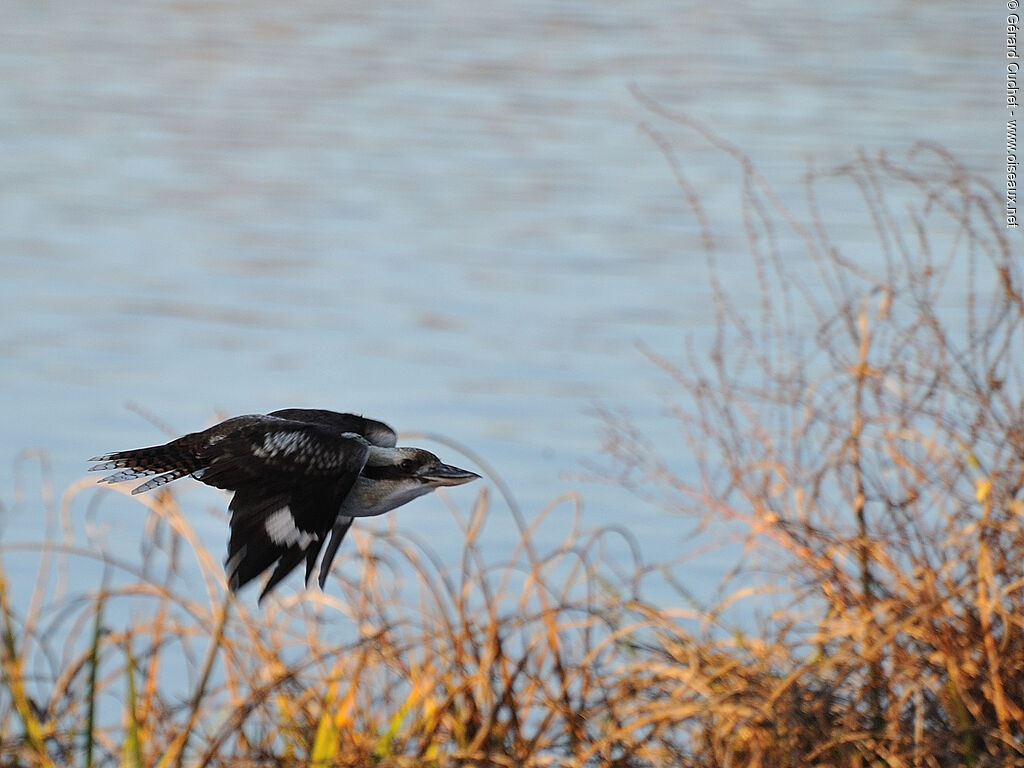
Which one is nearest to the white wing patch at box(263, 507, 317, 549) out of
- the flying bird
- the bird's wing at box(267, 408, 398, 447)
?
the flying bird

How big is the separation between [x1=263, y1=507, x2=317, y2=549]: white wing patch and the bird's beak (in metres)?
0.16

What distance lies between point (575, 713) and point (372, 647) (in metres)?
0.48

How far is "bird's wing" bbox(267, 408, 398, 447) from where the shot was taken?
1.89m

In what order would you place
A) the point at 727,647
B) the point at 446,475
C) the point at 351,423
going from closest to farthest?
the point at 446,475, the point at 351,423, the point at 727,647

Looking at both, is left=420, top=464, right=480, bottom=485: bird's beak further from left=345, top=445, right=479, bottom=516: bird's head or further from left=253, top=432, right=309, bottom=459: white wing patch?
left=253, top=432, right=309, bottom=459: white wing patch

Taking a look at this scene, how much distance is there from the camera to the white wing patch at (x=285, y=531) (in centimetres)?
185

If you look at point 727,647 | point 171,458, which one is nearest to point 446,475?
point 171,458

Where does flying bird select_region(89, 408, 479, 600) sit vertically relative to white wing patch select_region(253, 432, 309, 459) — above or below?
below

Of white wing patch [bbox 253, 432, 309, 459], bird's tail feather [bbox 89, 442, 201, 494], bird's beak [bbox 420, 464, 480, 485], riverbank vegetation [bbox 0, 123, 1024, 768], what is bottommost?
riverbank vegetation [bbox 0, 123, 1024, 768]

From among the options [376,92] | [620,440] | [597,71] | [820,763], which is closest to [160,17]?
[376,92]

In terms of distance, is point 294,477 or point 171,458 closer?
point 294,477

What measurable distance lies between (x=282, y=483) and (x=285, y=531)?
5 centimetres

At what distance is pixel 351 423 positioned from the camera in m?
1.94

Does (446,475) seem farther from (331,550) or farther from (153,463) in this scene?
(153,463)
